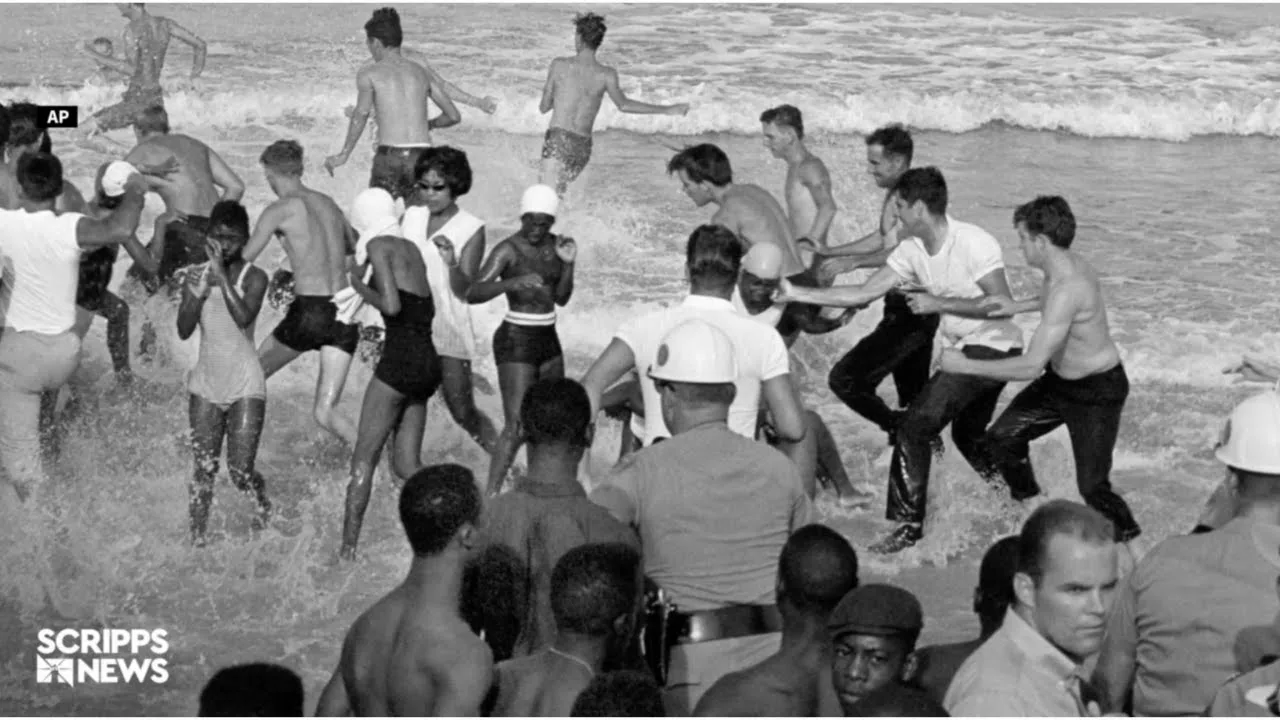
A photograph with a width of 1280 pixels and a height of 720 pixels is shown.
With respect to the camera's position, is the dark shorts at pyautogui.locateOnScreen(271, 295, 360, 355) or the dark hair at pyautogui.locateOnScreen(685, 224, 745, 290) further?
the dark shorts at pyautogui.locateOnScreen(271, 295, 360, 355)

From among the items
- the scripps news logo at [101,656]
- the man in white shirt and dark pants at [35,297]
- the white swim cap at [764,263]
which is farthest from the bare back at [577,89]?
the scripps news logo at [101,656]

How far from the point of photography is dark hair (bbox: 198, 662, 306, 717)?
4059 millimetres

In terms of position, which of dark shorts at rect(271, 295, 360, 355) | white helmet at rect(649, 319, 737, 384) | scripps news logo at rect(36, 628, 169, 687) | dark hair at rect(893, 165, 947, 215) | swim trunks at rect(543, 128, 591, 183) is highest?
dark hair at rect(893, 165, 947, 215)

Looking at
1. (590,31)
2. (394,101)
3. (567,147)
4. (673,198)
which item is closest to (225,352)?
(394,101)

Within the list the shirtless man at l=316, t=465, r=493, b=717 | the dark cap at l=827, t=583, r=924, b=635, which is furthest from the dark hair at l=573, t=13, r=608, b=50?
the dark cap at l=827, t=583, r=924, b=635

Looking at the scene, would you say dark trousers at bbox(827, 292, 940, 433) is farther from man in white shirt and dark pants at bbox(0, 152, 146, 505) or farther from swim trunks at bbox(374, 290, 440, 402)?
man in white shirt and dark pants at bbox(0, 152, 146, 505)

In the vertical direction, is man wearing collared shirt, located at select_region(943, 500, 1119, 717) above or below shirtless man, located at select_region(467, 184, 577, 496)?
above

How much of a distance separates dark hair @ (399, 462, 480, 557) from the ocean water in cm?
243

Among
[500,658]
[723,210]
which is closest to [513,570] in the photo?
[500,658]

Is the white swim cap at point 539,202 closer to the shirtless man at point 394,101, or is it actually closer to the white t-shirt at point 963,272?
the white t-shirt at point 963,272

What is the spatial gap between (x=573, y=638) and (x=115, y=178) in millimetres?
5115

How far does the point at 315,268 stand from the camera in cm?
884

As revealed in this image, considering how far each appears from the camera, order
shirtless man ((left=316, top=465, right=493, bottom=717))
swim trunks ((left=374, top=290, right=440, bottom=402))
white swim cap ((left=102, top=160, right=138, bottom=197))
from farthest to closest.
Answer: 1. white swim cap ((left=102, top=160, right=138, bottom=197))
2. swim trunks ((left=374, top=290, right=440, bottom=402))
3. shirtless man ((left=316, top=465, right=493, bottom=717))

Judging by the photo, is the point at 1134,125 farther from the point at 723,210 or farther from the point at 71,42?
the point at 723,210
